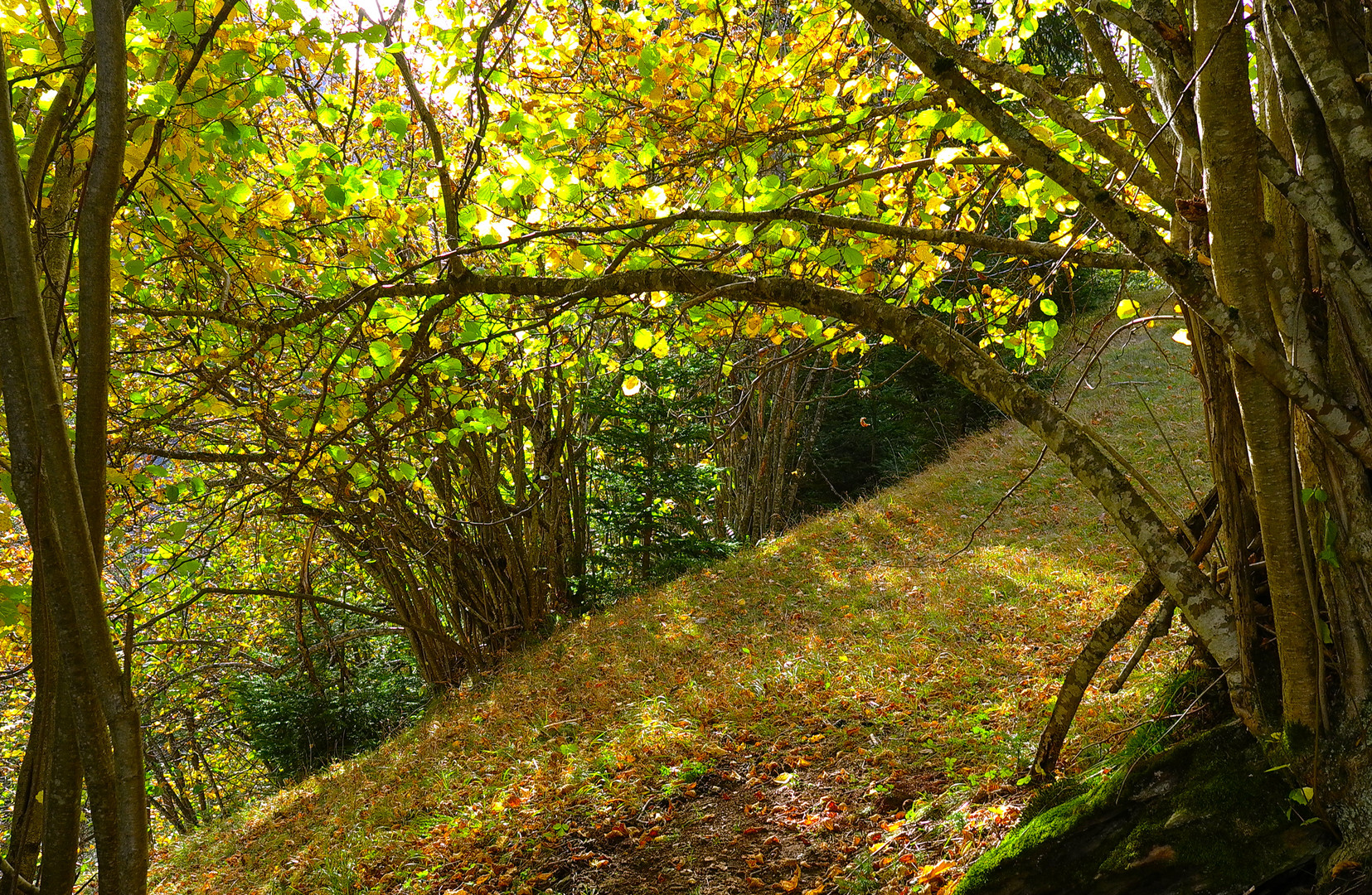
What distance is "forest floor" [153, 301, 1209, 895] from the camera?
11.7ft

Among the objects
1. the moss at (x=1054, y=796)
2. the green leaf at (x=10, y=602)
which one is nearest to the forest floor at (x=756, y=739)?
the moss at (x=1054, y=796)

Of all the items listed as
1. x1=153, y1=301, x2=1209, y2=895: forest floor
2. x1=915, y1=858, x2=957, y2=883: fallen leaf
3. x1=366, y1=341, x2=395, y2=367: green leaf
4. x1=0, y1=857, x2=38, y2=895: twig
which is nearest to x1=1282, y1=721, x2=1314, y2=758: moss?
x1=153, y1=301, x2=1209, y2=895: forest floor

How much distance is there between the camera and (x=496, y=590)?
8.95 meters

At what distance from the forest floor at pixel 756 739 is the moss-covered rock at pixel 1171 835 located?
1.16 feet

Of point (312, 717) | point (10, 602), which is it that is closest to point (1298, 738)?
point (10, 602)

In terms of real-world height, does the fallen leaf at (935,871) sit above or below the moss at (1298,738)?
below

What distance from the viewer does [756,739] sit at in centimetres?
479

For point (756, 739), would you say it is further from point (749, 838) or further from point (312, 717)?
point (312, 717)

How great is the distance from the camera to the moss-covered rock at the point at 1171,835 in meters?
1.98

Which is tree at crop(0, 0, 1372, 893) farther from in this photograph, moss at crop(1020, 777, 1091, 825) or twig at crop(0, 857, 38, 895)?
moss at crop(1020, 777, 1091, 825)

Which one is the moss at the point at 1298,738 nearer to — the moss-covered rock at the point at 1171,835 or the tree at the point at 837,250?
the tree at the point at 837,250

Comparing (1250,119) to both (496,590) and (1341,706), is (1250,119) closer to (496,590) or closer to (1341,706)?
(1341,706)

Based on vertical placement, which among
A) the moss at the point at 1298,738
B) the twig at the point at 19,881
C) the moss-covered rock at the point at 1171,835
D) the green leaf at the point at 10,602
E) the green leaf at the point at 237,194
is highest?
the green leaf at the point at 237,194

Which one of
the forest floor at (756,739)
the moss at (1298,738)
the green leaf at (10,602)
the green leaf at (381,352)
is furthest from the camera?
the forest floor at (756,739)
